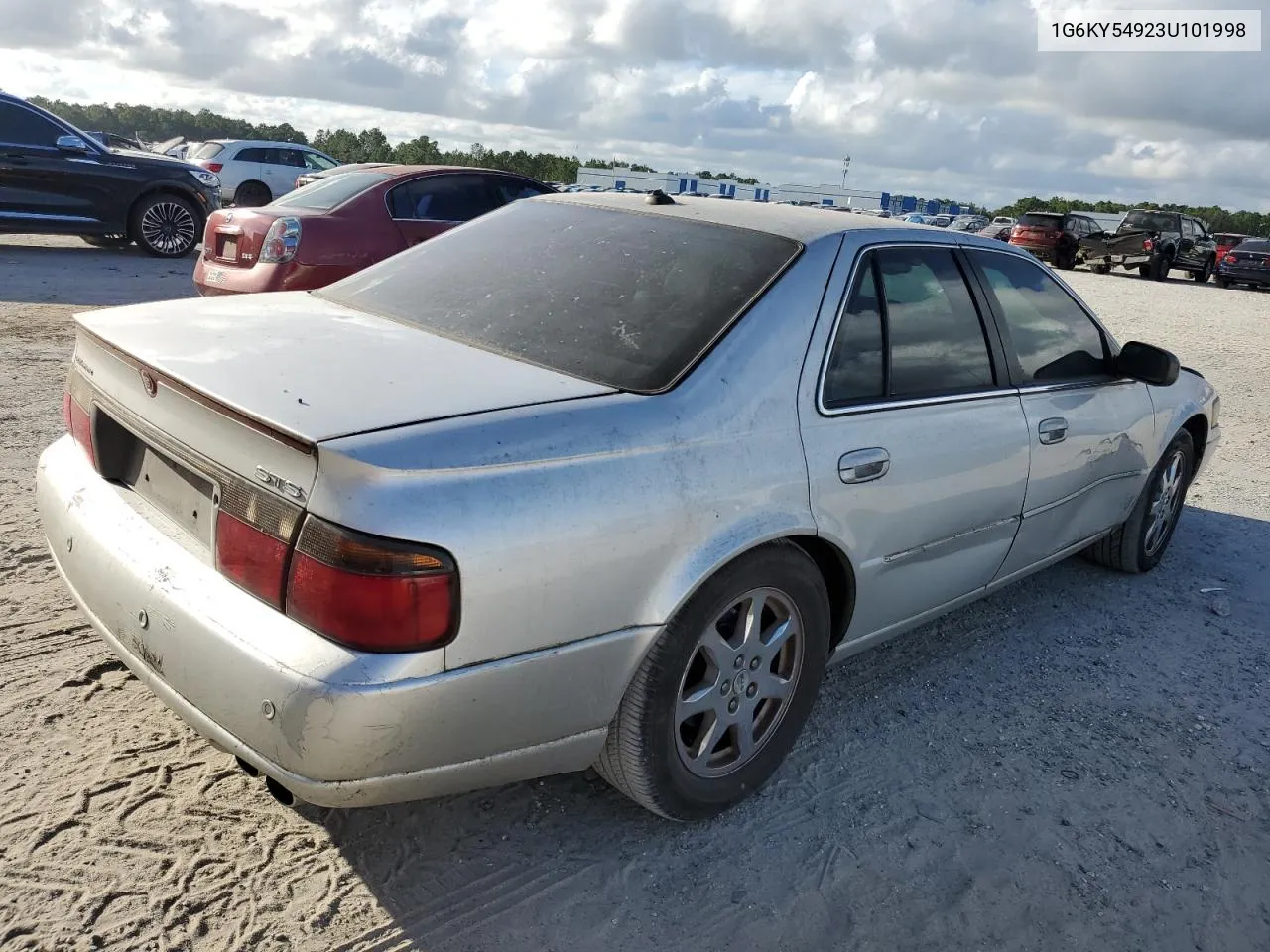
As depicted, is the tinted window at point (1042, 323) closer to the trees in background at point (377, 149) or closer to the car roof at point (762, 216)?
the car roof at point (762, 216)

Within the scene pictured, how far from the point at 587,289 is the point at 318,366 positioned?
2.84ft

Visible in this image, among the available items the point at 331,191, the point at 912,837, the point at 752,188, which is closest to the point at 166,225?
the point at 331,191

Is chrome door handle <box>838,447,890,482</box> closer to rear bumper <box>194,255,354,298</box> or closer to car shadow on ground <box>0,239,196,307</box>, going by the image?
rear bumper <box>194,255,354,298</box>

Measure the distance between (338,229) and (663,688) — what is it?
6417 millimetres

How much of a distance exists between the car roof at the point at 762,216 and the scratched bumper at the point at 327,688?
4.53 feet

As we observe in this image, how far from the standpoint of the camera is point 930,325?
324 cm

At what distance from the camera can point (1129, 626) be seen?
4.32 meters

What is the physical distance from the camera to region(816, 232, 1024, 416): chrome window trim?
278 cm

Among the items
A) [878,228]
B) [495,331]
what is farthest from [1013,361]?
[495,331]

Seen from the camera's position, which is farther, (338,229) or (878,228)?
(338,229)

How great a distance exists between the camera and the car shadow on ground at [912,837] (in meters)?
2.43

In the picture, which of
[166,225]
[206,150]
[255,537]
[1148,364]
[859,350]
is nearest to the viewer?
[255,537]

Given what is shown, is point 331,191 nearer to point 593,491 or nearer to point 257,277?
point 257,277

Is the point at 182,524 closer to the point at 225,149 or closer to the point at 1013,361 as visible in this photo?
the point at 1013,361
